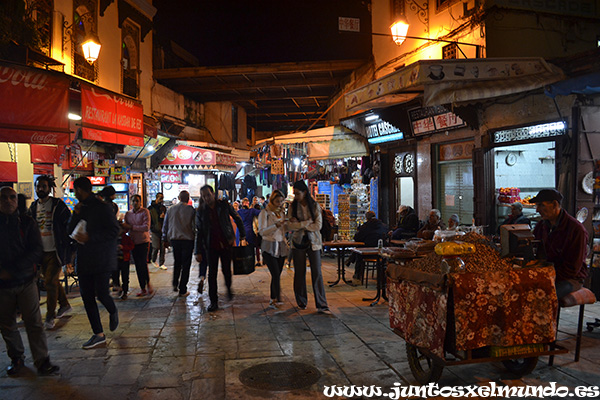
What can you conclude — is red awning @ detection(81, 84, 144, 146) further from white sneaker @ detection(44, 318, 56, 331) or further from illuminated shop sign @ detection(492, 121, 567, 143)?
illuminated shop sign @ detection(492, 121, 567, 143)

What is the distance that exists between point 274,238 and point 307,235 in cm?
65

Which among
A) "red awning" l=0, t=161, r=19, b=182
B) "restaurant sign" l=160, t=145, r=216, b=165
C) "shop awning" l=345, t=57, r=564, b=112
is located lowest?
"red awning" l=0, t=161, r=19, b=182

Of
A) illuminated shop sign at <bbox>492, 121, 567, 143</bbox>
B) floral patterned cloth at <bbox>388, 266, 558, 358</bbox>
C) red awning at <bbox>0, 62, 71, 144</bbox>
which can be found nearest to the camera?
floral patterned cloth at <bbox>388, 266, 558, 358</bbox>

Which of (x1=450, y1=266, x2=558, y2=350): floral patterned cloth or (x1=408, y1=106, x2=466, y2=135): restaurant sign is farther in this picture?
(x1=408, y1=106, x2=466, y2=135): restaurant sign

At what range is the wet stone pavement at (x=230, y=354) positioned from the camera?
442 centimetres

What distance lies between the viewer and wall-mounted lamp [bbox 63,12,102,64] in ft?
38.1

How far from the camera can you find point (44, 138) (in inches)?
338

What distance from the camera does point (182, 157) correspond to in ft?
61.4

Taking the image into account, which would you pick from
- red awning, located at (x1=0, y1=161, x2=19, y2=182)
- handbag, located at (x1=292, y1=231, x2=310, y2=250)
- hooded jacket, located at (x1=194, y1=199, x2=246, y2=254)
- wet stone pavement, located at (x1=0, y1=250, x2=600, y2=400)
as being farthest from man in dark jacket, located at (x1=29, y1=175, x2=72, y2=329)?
handbag, located at (x1=292, y1=231, x2=310, y2=250)

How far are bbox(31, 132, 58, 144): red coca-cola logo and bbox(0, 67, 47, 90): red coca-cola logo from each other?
2.98ft

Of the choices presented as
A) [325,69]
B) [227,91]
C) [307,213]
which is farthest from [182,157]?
[307,213]

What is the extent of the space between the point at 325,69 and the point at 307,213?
41.7ft

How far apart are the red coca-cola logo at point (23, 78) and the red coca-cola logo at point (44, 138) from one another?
35.7 inches

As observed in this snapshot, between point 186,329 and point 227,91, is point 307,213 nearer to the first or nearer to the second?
point 186,329
